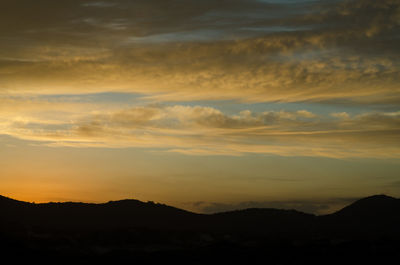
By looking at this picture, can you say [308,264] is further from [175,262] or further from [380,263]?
[175,262]

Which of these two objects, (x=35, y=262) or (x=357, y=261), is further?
(x=357, y=261)

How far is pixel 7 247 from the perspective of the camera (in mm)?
178125

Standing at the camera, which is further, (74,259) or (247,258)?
(247,258)

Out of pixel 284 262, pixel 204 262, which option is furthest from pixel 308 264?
pixel 204 262

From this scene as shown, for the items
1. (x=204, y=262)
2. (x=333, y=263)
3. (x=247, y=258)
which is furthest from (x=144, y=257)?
(x=333, y=263)

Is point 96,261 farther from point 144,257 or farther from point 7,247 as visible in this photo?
point 7,247

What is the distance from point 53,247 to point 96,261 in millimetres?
22539

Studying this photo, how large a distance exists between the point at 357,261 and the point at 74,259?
351 feet

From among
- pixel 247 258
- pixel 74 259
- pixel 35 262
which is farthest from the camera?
pixel 247 258

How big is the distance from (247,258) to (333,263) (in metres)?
32.3

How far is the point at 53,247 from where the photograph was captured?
198 m

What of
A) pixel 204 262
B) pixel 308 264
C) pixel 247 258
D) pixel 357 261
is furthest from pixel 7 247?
pixel 357 261

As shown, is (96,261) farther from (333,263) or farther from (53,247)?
(333,263)

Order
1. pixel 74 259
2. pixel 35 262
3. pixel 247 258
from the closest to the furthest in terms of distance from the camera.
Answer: pixel 35 262
pixel 74 259
pixel 247 258
